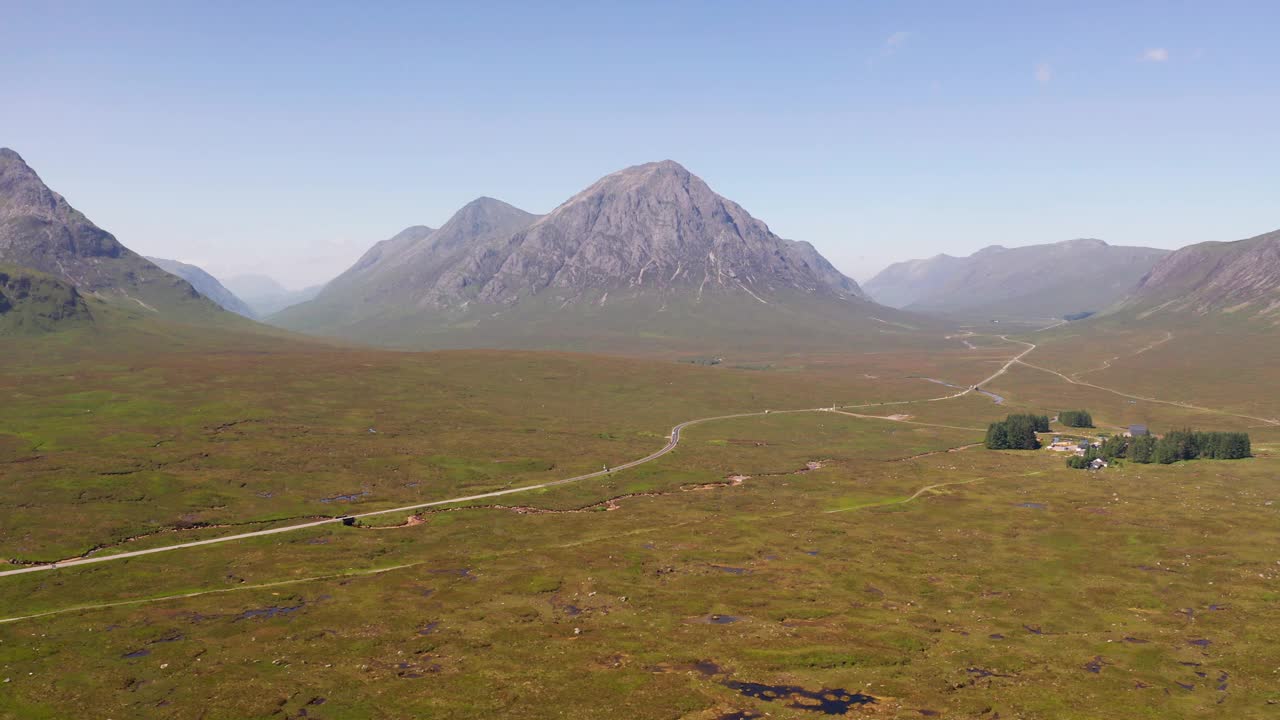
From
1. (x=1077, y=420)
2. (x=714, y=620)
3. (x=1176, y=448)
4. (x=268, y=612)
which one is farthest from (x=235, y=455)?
(x=1077, y=420)

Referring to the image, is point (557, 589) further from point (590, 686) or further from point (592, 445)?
point (592, 445)

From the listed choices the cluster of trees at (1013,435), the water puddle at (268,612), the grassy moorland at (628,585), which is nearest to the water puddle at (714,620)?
the grassy moorland at (628,585)

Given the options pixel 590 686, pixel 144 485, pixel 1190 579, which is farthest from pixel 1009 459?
pixel 144 485

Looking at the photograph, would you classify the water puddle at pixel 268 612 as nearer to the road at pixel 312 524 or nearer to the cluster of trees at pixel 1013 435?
the road at pixel 312 524

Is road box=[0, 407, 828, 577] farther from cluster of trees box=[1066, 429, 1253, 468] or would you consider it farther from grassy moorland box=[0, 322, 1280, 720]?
cluster of trees box=[1066, 429, 1253, 468]

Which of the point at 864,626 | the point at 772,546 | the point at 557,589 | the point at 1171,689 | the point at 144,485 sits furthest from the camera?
the point at 144,485

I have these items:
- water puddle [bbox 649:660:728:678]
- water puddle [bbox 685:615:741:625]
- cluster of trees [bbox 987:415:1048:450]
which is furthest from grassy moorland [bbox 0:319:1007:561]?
cluster of trees [bbox 987:415:1048:450]
